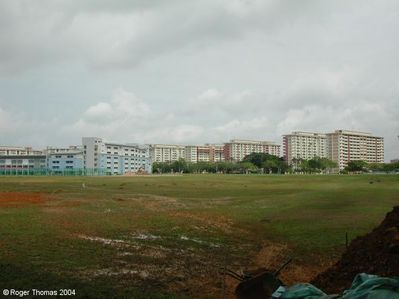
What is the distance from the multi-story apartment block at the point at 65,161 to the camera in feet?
618

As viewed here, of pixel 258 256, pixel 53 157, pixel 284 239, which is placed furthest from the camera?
pixel 53 157

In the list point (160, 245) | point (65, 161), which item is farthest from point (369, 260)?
point (65, 161)

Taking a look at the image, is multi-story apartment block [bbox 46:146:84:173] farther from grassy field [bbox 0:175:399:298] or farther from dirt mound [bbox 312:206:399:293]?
dirt mound [bbox 312:206:399:293]

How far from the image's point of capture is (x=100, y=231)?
63.9 ft

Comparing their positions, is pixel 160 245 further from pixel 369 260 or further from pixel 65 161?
pixel 65 161

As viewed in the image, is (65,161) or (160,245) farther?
(65,161)

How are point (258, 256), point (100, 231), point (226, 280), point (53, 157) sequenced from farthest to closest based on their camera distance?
point (53, 157) → point (100, 231) → point (258, 256) → point (226, 280)

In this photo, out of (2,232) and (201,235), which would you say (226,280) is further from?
(2,232)

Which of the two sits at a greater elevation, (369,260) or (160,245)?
(369,260)

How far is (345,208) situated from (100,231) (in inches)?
656

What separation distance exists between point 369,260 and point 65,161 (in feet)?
626

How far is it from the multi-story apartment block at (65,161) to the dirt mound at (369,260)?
17935 cm

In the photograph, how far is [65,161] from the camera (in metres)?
192

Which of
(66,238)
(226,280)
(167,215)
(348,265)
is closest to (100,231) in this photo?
(66,238)
